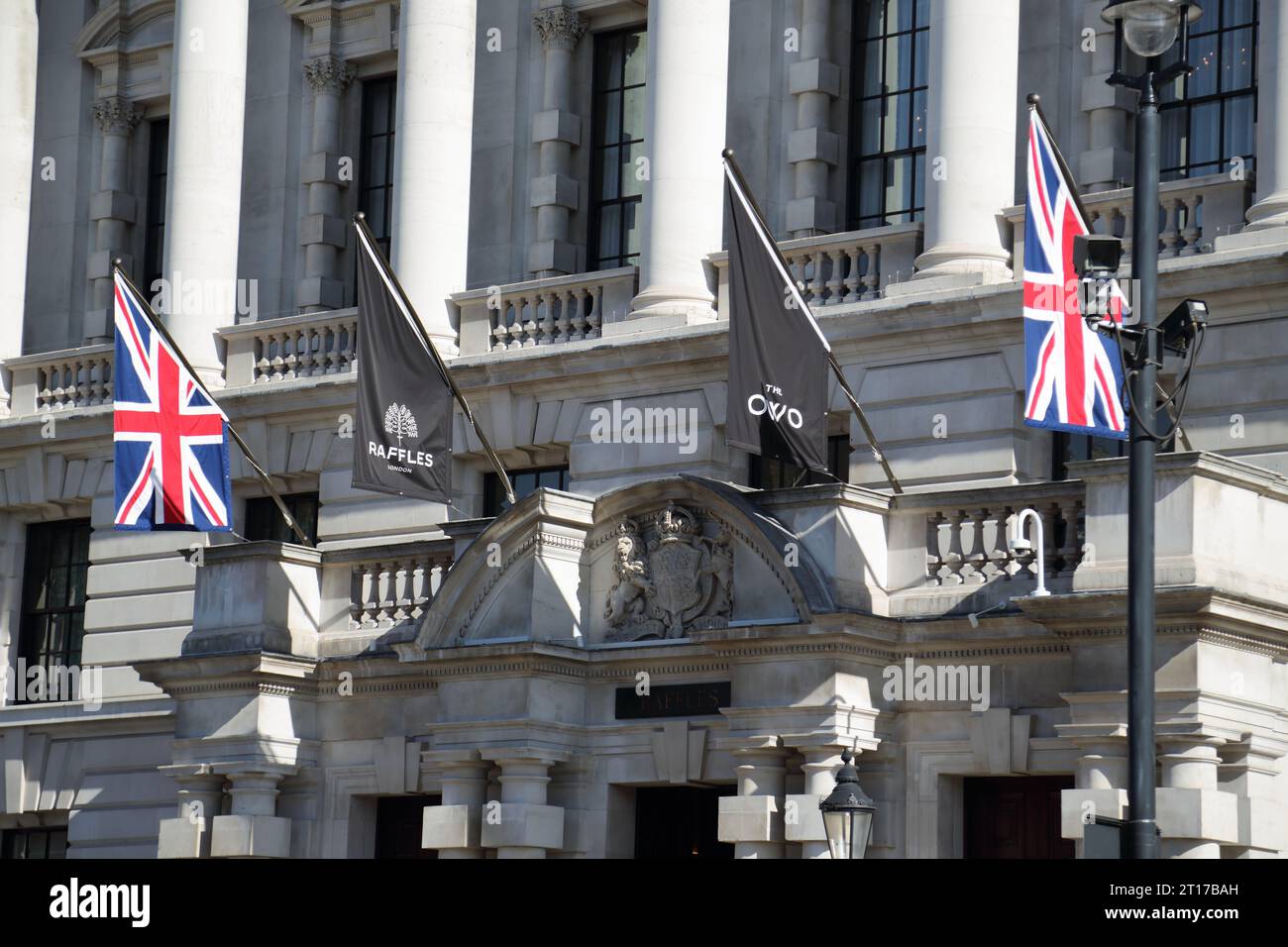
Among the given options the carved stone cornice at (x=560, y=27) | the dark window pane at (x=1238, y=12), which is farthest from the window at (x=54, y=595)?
the dark window pane at (x=1238, y=12)

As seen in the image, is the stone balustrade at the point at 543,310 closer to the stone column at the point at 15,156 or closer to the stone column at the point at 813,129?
the stone column at the point at 813,129

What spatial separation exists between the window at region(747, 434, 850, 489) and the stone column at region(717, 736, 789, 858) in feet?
18.4

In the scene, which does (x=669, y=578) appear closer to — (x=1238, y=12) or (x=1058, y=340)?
(x=1058, y=340)

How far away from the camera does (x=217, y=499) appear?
29.8 meters

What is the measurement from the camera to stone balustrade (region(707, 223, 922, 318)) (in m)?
29.8

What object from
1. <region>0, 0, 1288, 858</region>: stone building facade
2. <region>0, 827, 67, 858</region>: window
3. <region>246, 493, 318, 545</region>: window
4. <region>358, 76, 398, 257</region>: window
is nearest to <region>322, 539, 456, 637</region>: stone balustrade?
<region>0, 0, 1288, 858</region>: stone building facade

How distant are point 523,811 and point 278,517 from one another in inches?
382

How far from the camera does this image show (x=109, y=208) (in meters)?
39.2

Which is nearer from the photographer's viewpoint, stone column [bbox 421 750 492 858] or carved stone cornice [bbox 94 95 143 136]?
stone column [bbox 421 750 492 858]

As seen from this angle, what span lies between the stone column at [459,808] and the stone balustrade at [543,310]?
23.4 feet

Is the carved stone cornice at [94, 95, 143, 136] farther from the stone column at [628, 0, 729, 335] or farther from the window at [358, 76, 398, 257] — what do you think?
the stone column at [628, 0, 729, 335]

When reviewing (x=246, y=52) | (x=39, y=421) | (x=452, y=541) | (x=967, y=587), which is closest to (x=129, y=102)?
(x=246, y=52)

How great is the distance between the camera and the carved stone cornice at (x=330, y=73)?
3731 cm
